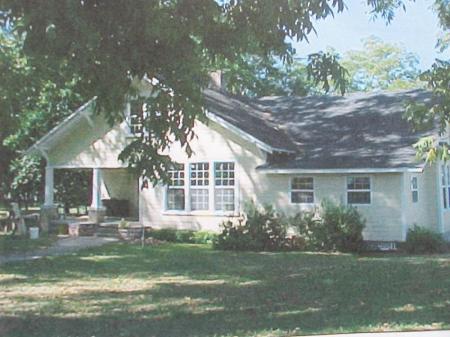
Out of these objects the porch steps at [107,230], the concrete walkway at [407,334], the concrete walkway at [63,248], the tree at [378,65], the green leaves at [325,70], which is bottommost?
the concrete walkway at [407,334]

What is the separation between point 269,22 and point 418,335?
4.42m

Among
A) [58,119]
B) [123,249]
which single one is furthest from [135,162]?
[58,119]

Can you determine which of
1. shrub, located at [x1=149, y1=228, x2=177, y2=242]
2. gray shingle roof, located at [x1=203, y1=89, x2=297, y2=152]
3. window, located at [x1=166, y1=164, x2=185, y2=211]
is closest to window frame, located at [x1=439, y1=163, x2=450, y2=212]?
gray shingle roof, located at [x1=203, y1=89, x2=297, y2=152]

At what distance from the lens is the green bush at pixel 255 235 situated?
804 inches

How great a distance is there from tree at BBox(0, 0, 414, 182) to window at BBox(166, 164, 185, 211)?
1397cm

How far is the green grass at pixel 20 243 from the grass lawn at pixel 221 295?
2.65 meters

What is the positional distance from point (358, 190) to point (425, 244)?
277 cm

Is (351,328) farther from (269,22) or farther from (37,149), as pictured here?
(37,149)

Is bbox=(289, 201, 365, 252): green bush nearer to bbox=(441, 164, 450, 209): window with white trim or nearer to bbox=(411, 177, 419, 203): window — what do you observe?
bbox=(411, 177, 419, 203): window

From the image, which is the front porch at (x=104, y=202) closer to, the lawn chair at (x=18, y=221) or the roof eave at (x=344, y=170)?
the lawn chair at (x=18, y=221)

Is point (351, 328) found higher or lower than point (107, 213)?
lower

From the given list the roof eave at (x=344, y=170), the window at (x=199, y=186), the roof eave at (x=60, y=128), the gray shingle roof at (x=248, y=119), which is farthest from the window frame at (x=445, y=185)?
the roof eave at (x=60, y=128)

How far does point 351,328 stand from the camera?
834cm

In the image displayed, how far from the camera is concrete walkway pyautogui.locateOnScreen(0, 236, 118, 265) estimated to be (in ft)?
59.7
